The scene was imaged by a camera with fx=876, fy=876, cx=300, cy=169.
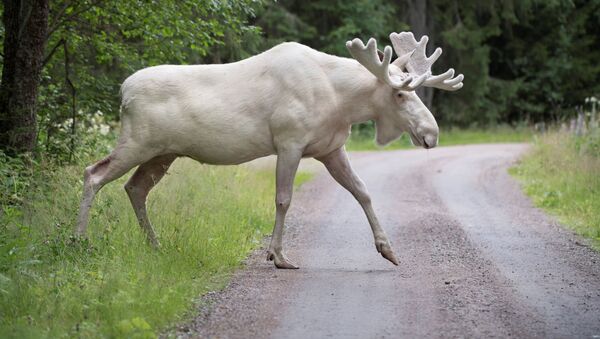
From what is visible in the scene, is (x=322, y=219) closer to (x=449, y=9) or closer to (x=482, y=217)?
(x=482, y=217)

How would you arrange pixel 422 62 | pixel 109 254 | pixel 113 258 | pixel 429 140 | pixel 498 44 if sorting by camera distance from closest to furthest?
1. pixel 113 258
2. pixel 109 254
3. pixel 429 140
4. pixel 422 62
5. pixel 498 44

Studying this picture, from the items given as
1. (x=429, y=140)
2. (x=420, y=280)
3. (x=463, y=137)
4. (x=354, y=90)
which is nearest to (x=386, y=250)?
(x=420, y=280)

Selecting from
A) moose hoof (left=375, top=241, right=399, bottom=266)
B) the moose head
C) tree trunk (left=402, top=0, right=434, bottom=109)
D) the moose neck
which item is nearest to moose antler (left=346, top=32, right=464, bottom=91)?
the moose head

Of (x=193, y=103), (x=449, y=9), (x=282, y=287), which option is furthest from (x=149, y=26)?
(x=449, y=9)

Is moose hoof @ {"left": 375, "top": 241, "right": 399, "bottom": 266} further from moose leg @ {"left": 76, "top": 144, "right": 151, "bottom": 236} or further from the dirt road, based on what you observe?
moose leg @ {"left": 76, "top": 144, "right": 151, "bottom": 236}

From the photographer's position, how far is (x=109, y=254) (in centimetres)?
750

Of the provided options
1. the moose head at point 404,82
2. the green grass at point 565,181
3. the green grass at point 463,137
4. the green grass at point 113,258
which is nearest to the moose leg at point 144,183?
the green grass at point 113,258

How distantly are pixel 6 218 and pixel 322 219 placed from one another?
485cm

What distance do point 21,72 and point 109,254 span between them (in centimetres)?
316

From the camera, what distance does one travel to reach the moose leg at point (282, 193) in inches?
318

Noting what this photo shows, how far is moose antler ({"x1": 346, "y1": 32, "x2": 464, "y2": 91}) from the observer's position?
7918 millimetres

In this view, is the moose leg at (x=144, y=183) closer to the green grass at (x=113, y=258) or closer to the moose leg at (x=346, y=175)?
the green grass at (x=113, y=258)

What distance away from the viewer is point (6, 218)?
7910mm

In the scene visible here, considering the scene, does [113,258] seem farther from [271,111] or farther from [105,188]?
[105,188]
